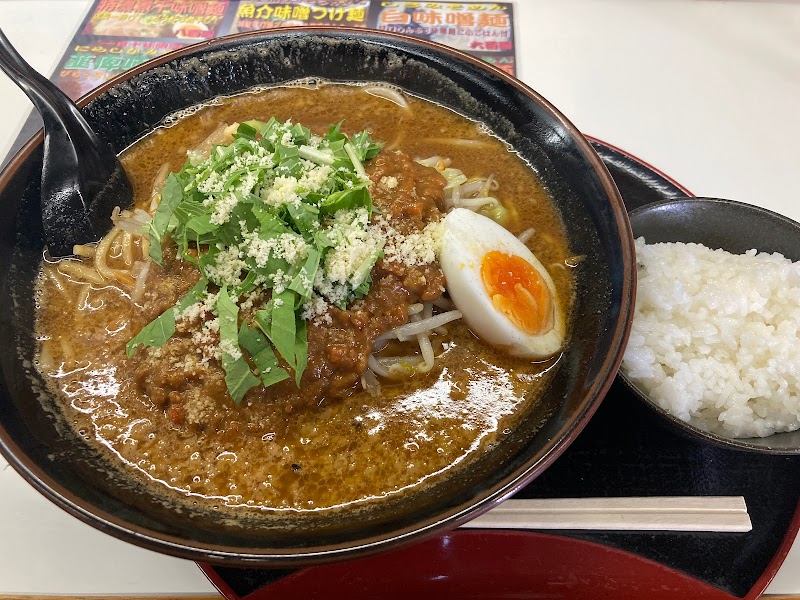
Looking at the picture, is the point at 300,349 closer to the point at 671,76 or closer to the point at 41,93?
the point at 41,93

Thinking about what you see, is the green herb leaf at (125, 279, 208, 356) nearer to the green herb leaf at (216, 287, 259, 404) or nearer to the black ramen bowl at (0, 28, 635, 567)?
the green herb leaf at (216, 287, 259, 404)

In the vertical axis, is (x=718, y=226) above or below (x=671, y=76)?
below

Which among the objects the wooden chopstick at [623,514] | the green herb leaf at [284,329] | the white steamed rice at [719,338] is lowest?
the wooden chopstick at [623,514]

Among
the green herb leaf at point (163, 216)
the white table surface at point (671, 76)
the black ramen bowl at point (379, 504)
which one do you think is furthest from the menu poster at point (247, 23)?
the green herb leaf at point (163, 216)

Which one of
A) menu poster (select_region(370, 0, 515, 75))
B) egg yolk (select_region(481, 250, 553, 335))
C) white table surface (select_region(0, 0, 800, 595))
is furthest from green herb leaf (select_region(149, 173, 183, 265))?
menu poster (select_region(370, 0, 515, 75))

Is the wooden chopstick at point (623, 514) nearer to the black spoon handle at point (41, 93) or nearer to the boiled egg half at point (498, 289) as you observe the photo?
the boiled egg half at point (498, 289)

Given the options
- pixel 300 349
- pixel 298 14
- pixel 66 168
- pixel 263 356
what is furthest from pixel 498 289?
pixel 298 14

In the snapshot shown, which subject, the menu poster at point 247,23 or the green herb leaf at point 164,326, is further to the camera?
the menu poster at point 247,23

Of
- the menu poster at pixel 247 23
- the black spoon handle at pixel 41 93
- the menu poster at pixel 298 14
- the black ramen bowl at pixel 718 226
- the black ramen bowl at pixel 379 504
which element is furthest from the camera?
the menu poster at pixel 298 14
